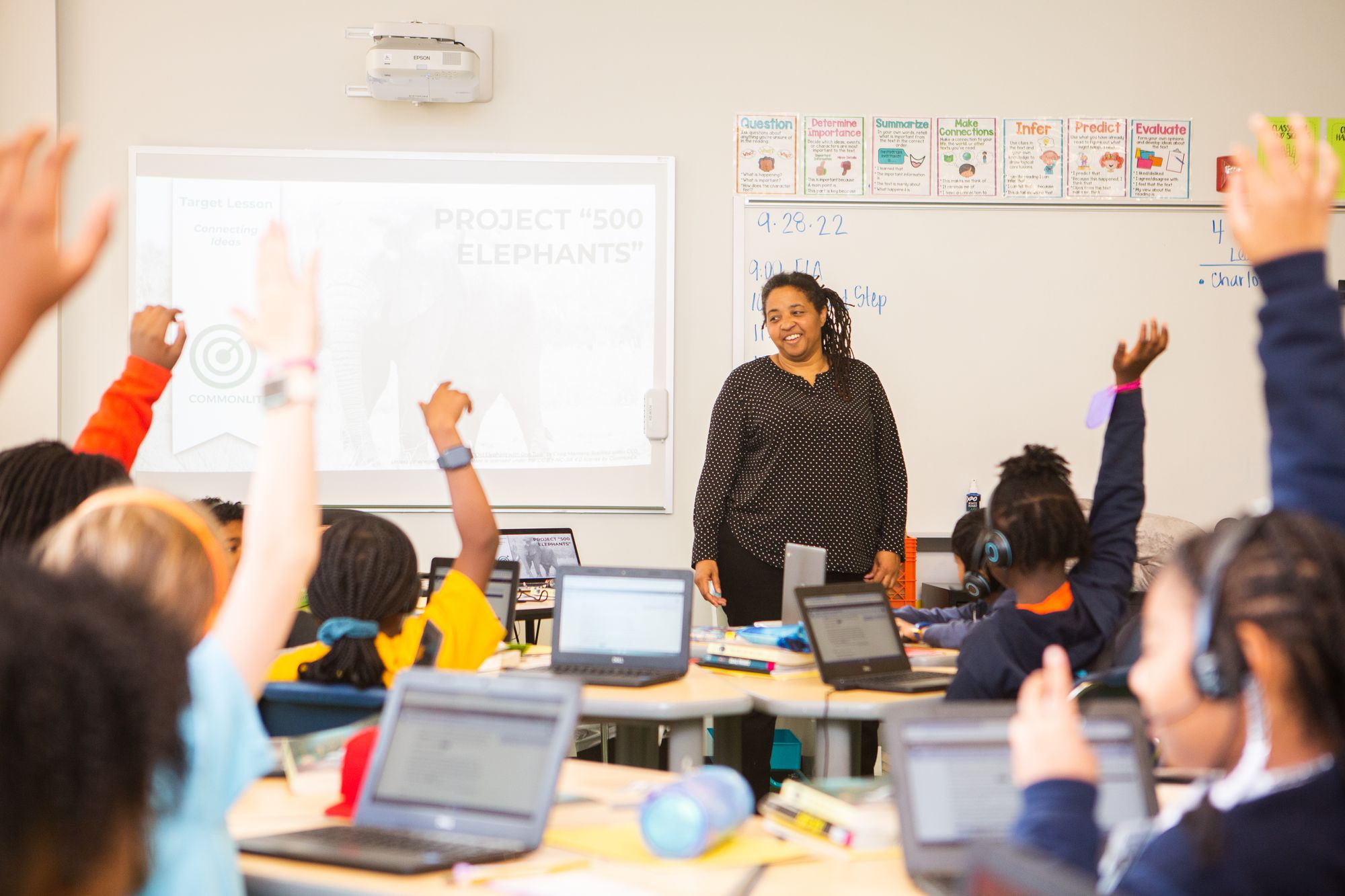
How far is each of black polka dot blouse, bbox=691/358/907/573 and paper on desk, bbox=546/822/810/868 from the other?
2274 millimetres

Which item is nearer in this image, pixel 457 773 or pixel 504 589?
pixel 457 773

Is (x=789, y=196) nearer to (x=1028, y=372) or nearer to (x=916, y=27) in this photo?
(x=916, y=27)

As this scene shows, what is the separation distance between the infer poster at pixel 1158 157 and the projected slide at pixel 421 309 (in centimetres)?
195

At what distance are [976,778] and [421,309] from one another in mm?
3720

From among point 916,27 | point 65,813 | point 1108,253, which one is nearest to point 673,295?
point 916,27

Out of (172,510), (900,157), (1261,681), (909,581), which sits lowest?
(909,581)

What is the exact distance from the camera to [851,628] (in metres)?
2.57

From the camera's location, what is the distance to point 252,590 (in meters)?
1.13

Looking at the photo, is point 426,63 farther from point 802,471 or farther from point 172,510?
point 172,510

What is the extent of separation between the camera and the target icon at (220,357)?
15.4 ft

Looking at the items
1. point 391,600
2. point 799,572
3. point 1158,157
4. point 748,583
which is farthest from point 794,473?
point 1158,157

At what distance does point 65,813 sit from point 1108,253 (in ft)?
15.6

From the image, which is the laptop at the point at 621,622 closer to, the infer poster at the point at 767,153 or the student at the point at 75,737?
the student at the point at 75,737

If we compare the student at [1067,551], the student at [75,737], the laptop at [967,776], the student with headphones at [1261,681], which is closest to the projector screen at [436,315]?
the student at [1067,551]
